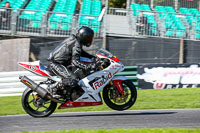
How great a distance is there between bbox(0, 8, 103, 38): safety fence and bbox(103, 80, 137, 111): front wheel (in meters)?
7.35

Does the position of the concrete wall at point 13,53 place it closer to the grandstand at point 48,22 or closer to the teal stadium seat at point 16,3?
the grandstand at point 48,22

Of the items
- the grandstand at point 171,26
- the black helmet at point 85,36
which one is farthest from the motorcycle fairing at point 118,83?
the grandstand at point 171,26

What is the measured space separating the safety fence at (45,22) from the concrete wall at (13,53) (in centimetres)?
147

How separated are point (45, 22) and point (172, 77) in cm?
575

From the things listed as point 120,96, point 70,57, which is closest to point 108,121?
point 120,96

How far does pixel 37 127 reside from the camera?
5.77 meters

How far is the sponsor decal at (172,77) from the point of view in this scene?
12086 millimetres

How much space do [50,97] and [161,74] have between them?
653cm

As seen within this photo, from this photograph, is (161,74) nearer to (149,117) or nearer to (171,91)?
(171,91)

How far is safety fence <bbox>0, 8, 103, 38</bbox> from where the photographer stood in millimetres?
13805

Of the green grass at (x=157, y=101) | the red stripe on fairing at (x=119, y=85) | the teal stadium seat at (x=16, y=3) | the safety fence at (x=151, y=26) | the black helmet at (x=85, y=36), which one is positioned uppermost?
the teal stadium seat at (x=16, y=3)

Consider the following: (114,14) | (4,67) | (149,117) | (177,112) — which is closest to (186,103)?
(177,112)

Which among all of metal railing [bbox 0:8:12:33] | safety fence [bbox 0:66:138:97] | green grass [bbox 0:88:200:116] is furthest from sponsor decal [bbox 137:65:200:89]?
metal railing [bbox 0:8:12:33]

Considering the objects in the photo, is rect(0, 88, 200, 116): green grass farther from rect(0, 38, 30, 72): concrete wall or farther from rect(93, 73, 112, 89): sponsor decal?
rect(0, 38, 30, 72): concrete wall
